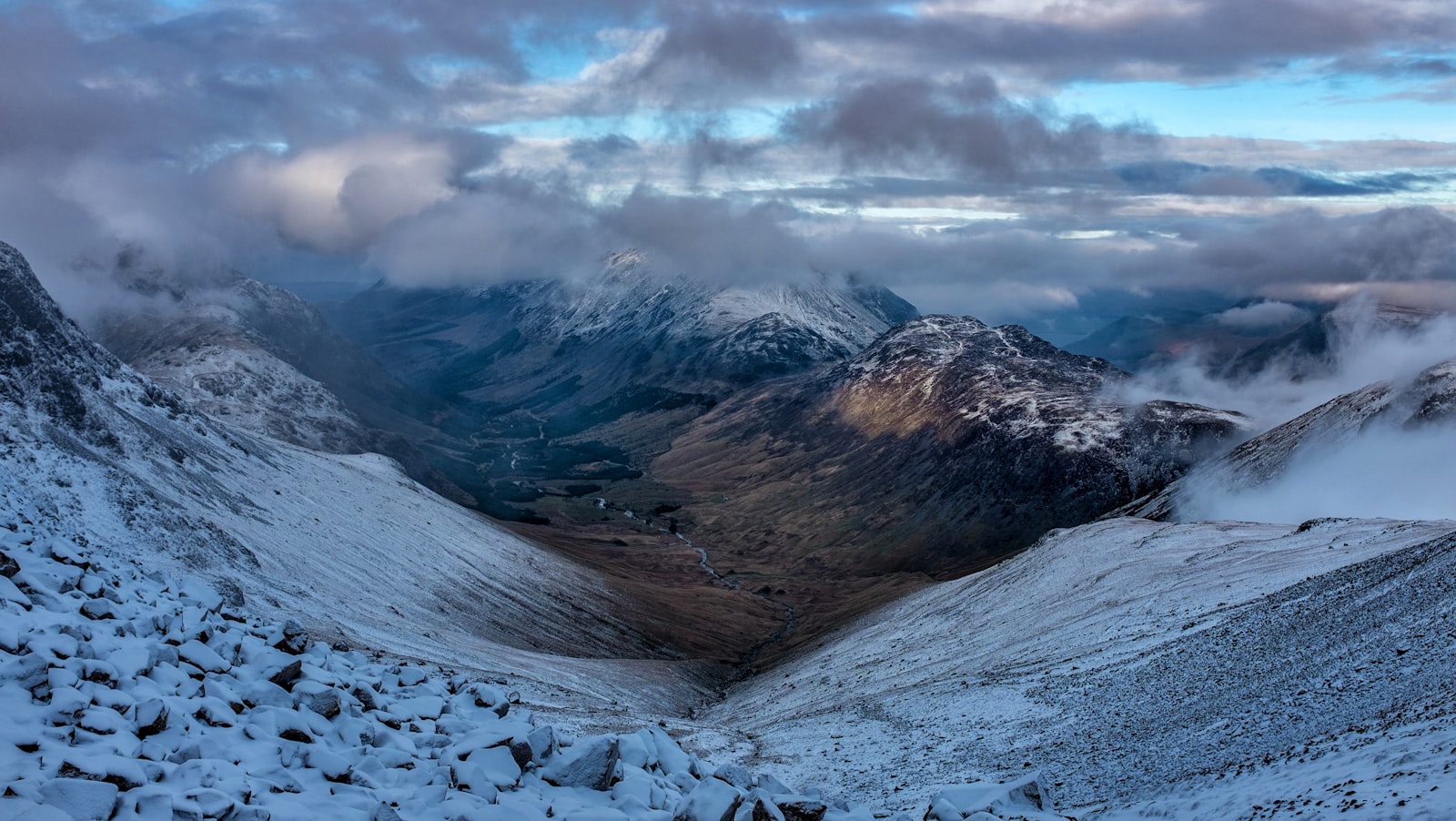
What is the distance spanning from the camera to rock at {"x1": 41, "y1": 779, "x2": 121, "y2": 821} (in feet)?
55.5

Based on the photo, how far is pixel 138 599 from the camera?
95.3 ft

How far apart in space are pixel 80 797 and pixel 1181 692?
136ft

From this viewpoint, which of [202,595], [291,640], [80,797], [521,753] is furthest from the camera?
[202,595]

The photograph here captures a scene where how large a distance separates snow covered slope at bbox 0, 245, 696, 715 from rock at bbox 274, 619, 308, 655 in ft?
121

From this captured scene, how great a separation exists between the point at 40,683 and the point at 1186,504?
154 metres

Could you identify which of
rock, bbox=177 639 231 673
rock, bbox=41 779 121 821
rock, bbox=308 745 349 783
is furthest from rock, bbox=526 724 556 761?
rock, bbox=41 779 121 821

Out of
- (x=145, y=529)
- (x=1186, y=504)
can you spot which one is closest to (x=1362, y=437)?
(x=1186, y=504)

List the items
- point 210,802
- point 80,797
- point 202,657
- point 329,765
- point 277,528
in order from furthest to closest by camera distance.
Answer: point 277,528 → point 202,657 → point 329,765 → point 210,802 → point 80,797

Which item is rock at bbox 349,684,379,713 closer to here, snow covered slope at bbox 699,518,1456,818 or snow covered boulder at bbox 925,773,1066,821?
snow covered boulder at bbox 925,773,1066,821

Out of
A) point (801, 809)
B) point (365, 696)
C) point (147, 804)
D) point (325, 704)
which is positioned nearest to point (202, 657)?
point (325, 704)

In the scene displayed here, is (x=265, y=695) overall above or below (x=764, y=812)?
above

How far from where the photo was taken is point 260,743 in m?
21.4

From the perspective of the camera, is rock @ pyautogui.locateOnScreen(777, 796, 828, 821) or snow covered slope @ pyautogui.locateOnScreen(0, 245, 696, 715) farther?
snow covered slope @ pyautogui.locateOnScreen(0, 245, 696, 715)

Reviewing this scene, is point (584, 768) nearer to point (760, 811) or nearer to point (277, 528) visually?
point (760, 811)
